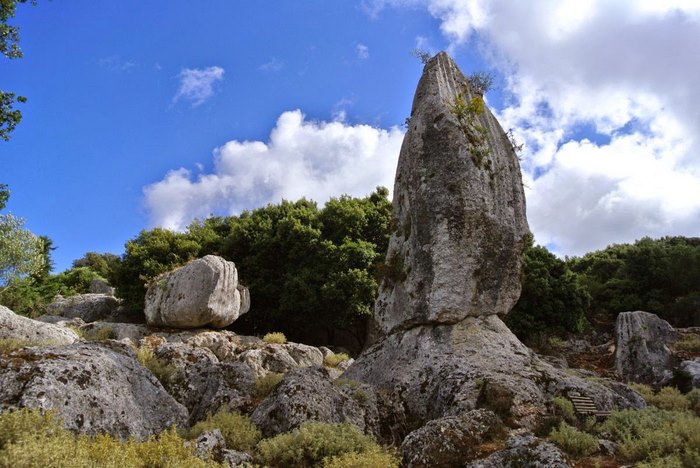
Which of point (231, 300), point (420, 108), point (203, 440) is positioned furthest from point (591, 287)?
point (203, 440)

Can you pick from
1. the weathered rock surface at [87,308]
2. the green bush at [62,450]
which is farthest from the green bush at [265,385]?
the weathered rock surface at [87,308]

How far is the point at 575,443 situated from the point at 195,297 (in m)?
19.5

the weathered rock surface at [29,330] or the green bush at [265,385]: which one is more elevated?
the weathered rock surface at [29,330]

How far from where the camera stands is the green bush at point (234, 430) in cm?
789

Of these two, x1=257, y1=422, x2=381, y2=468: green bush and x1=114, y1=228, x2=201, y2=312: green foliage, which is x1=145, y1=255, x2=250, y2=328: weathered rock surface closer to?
x1=114, y1=228, x2=201, y2=312: green foliage

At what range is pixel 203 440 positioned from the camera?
690 cm

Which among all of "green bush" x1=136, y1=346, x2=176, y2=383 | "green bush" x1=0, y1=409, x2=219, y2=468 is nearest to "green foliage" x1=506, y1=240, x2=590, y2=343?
"green bush" x1=136, y1=346, x2=176, y2=383

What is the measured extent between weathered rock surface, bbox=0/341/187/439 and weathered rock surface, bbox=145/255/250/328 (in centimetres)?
1490

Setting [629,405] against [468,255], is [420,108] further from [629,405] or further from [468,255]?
[629,405]

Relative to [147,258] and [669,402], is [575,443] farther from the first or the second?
[147,258]

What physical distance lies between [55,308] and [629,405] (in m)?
31.5

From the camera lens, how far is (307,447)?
23.2 ft

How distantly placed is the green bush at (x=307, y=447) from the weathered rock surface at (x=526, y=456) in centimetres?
150

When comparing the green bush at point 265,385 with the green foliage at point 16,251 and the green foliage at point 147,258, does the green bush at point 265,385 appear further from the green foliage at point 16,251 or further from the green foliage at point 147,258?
the green foliage at point 16,251
